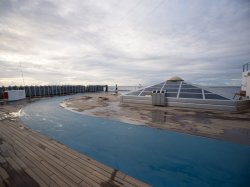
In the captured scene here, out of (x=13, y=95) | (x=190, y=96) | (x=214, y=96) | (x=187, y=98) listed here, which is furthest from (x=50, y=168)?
(x=13, y=95)

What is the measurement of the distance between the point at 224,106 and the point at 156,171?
10715 mm

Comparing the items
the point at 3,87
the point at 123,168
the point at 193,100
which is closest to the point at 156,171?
the point at 123,168

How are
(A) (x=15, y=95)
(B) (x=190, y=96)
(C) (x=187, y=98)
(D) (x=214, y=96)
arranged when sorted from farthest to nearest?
(A) (x=15, y=95)
(B) (x=190, y=96)
(C) (x=187, y=98)
(D) (x=214, y=96)

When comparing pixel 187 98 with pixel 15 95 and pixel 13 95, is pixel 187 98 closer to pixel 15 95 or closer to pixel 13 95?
pixel 13 95

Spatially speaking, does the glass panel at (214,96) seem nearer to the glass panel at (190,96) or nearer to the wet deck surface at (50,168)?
the glass panel at (190,96)

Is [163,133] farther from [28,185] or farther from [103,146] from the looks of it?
[28,185]

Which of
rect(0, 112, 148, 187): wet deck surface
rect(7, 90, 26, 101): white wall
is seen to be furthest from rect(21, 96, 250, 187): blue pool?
rect(7, 90, 26, 101): white wall

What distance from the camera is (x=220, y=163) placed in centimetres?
428

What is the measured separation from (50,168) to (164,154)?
12.1ft

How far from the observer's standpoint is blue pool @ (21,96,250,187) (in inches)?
146

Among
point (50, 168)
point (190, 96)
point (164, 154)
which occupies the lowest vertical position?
point (164, 154)

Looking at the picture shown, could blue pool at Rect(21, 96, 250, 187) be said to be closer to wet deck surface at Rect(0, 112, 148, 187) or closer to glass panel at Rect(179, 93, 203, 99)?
wet deck surface at Rect(0, 112, 148, 187)

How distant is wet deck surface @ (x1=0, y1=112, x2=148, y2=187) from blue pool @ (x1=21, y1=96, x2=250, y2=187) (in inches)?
22.0

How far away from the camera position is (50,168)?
3711 millimetres
